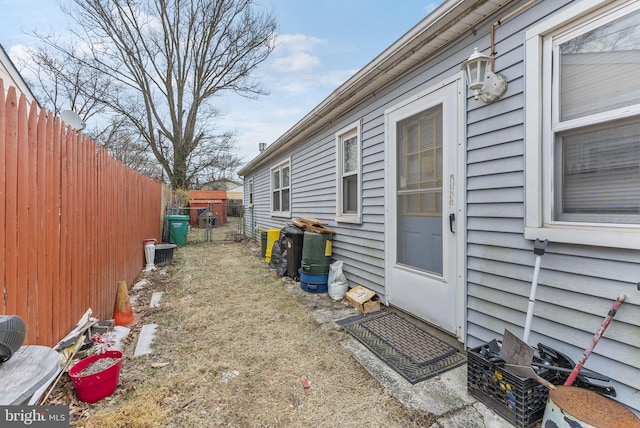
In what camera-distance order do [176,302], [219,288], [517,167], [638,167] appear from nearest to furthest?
[638,167]
[517,167]
[176,302]
[219,288]

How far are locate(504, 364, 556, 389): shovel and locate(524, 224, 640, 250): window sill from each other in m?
0.82

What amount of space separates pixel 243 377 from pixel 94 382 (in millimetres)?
981

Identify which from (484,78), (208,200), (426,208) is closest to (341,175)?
(426,208)

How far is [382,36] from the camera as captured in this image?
6664mm

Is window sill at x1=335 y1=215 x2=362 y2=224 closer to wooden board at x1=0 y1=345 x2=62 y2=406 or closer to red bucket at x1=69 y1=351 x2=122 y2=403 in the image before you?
red bucket at x1=69 y1=351 x2=122 y2=403

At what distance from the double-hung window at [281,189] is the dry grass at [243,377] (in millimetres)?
3791

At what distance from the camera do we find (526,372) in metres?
1.68

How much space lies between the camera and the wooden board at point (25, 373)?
1109 mm

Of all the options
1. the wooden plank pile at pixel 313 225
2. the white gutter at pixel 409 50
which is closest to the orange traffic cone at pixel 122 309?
the wooden plank pile at pixel 313 225

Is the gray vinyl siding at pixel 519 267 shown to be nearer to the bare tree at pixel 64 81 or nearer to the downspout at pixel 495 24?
the downspout at pixel 495 24

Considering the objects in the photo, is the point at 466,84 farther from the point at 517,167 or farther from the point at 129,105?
the point at 129,105

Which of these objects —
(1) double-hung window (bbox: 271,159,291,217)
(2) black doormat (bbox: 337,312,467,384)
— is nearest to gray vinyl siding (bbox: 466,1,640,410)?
(2) black doormat (bbox: 337,312,467,384)

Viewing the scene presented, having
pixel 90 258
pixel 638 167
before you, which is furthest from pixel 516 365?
pixel 90 258

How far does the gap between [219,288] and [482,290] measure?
3.93 meters
